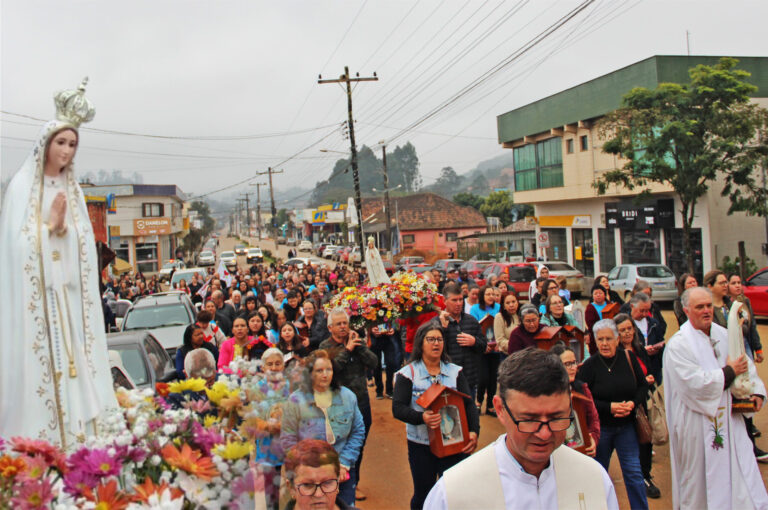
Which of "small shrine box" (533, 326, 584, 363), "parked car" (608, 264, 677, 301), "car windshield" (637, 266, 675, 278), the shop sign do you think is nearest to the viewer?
"small shrine box" (533, 326, 584, 363)

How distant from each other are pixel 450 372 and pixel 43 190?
3121 millimetres

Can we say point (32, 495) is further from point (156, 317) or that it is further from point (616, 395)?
point (156, 317)

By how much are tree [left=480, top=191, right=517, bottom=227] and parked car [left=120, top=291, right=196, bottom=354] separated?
58.8 m

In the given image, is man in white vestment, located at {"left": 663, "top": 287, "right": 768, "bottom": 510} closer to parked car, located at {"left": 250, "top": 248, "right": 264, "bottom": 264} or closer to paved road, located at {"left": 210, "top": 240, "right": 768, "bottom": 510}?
paved road, located at {"left": 210, "top": 240, "right": 768, "bottom": 510}

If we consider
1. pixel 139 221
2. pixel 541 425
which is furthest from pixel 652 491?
pixel 139 221

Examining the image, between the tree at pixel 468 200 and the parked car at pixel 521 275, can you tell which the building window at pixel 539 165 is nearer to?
the parked car at pixel 521 275

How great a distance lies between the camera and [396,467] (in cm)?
719

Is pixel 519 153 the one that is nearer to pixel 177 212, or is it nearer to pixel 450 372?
pixel 450 372

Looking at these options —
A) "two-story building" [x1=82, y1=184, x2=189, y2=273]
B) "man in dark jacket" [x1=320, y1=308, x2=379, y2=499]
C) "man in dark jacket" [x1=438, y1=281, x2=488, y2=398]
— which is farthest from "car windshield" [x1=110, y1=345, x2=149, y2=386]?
"two-story building" [x1=82, y1=184, x2=189, y2=273]

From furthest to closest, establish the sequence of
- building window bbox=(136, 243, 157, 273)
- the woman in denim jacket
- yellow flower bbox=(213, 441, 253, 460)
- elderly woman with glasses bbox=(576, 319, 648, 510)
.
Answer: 1. building window bbox=(136, 243, 157, 273)
2. elderly woman with glasses bbox=(576, 319, 648, 510)
3. the woman in denim jacket
4. yellow flower bbox=(213, 441, 253, 460)

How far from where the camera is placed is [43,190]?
3.78 m

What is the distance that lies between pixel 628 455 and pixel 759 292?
12.8 meters

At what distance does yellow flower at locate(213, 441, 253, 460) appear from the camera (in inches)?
105

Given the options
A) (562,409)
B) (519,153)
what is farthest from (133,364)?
(519,153)
